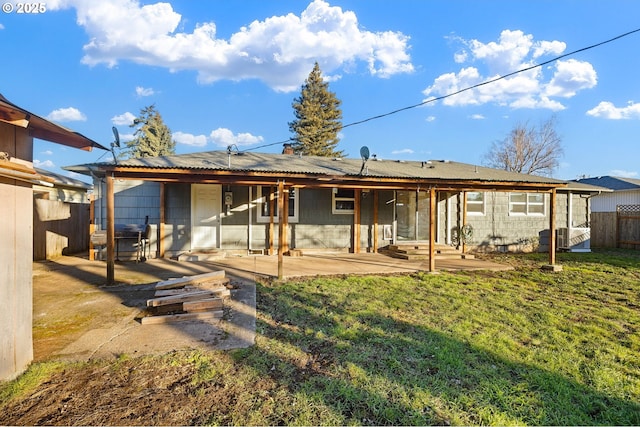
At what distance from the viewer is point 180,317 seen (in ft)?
13.9

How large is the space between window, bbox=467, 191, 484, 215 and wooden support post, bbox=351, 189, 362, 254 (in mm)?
4071

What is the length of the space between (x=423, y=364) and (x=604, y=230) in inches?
654

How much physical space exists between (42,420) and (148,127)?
121ft

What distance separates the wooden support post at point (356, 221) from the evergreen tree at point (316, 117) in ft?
68.8

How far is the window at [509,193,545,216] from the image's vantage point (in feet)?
37.6

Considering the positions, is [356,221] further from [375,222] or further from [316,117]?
[316,117]

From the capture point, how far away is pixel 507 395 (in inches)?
102

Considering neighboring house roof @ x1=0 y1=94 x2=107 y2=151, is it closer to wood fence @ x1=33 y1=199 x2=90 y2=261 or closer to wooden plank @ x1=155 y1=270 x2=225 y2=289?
wooden plank @ x1=155 y1=270 x2=225 y2=289

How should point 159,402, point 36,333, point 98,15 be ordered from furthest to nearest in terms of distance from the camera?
point 98,15, point 36,333, point 159,402

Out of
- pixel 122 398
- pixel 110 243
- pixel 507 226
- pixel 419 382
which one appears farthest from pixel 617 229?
pixel 110 243

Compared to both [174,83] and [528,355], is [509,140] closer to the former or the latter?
[174,83]

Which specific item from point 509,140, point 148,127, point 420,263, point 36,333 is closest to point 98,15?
point 36,333

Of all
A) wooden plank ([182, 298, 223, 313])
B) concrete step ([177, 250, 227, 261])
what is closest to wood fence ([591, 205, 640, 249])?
concrete step ([177, 250, 227, 261])

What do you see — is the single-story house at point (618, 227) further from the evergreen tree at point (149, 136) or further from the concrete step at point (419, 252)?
the evergreen tree at point (149, 136)
